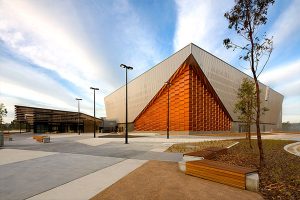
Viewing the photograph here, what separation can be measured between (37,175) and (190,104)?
3955 cm

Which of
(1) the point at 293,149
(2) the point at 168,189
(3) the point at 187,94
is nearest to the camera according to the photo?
(2) the point at 168,189

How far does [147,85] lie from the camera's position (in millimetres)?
59375

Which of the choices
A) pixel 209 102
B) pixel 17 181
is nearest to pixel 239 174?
pixel 17 181

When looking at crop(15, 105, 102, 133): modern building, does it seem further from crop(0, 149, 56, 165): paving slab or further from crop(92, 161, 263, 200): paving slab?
crop(92, 161, 263, 200): paving slab

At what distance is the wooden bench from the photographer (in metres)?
7.52

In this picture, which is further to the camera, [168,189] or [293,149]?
[293,149]

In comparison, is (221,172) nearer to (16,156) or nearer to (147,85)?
(16,156)

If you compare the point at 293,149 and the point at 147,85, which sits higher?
the point at 147,85

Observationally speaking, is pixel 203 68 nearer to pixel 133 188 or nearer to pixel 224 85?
pixel 224 85

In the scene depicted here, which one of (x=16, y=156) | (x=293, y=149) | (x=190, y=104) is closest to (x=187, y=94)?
(x=190, y=104)

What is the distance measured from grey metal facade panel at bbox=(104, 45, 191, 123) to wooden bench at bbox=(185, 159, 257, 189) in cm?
3904

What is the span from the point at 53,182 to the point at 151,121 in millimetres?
50784

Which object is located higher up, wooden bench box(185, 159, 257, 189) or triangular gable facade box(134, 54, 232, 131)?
triangular gable facade box(134, 54, 232, 131)

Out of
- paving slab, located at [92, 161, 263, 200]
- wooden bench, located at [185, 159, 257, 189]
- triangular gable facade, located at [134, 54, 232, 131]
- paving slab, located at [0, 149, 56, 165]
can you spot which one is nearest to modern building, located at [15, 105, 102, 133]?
triangular gable facade, located at [134, 54, 232, 131]
